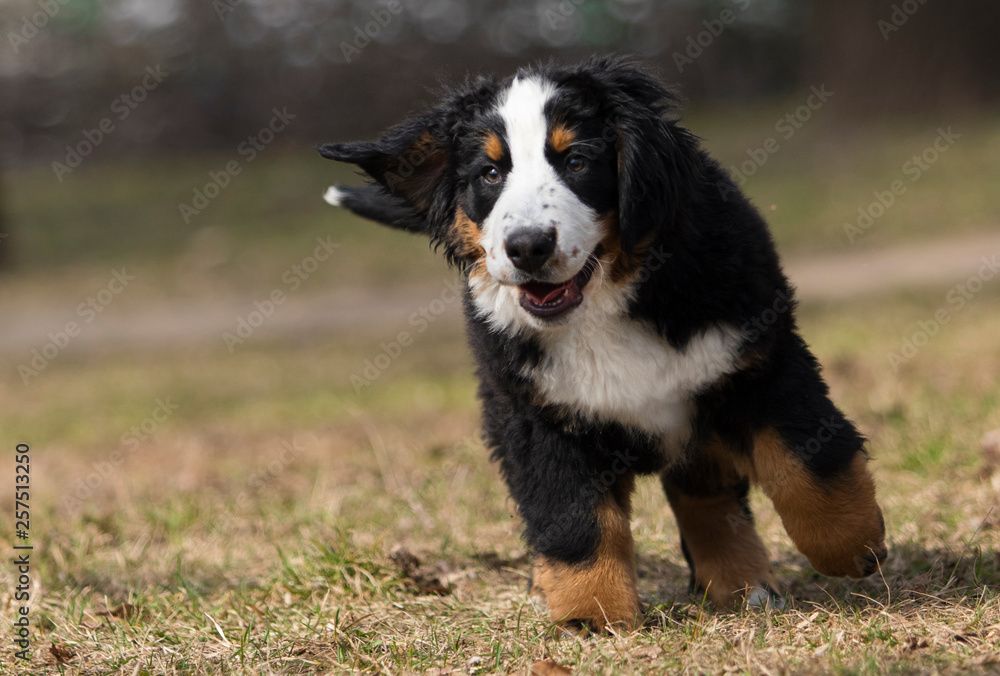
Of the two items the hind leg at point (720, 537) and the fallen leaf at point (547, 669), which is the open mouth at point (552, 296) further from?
the fallen leaf at point (547, 669)

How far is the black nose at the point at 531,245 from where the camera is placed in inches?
105

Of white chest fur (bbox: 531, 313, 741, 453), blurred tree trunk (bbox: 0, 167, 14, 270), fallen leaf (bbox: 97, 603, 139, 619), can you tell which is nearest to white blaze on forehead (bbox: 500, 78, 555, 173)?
white chest fur (bbox: 531, 313, 741, 453)

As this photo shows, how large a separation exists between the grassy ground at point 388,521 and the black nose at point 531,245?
3.22 ft

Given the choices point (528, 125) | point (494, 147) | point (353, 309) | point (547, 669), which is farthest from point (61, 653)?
point (353, 309)

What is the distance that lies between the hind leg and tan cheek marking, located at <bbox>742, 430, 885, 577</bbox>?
33 centimetres

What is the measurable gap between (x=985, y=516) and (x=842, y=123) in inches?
489

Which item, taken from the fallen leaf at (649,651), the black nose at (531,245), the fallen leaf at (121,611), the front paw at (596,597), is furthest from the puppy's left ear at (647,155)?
the fallen leaf at (121,611)

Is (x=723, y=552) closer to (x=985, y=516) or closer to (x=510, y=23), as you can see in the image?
(x=985, y=516)

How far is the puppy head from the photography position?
2758 millimetres

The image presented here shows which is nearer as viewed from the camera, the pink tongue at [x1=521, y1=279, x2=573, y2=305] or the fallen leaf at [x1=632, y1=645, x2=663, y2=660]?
the fallen leaf at [x1=632, y1=645, x2=663, y2=660]

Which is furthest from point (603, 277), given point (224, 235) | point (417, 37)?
point (417, 37)

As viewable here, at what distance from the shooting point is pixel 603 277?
2.88 meters

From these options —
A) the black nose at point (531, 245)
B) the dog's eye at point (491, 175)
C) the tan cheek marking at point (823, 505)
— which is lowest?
the tan cheek marking at point (823, 505)

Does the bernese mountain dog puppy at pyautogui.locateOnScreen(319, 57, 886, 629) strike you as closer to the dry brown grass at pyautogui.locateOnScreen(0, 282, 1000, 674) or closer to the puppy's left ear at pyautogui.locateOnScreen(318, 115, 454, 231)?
the puppy's left ear at pyautogui.locateOnScreen(318, 115, 454, 231)
